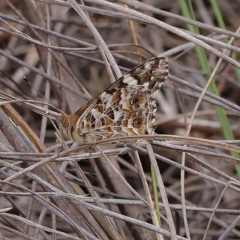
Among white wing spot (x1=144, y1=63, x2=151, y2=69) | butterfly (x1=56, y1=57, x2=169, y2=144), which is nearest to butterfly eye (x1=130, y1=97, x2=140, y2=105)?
butterfly (x1=56, y1=57, x2=169, y2=144)

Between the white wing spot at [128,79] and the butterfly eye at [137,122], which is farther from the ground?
the white wing spot at [128,79]

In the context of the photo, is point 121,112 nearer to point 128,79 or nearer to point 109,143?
point 128,79

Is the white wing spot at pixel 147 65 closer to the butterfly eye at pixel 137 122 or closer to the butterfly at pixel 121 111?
the butterfly at pixel 121 111

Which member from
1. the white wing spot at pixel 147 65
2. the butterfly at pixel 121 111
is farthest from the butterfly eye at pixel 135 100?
the white wing spot at pixel 147 65

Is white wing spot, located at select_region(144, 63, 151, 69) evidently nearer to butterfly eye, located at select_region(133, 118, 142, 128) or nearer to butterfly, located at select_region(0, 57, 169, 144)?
butterfly, located at select_region(0, 57, 169, 144)

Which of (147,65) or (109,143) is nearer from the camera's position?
(109,143)

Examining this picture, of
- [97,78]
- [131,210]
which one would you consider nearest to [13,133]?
[131,210]

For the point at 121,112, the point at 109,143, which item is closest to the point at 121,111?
the point at 121,112

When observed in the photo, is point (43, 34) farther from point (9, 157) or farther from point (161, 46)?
point (161, 46)
